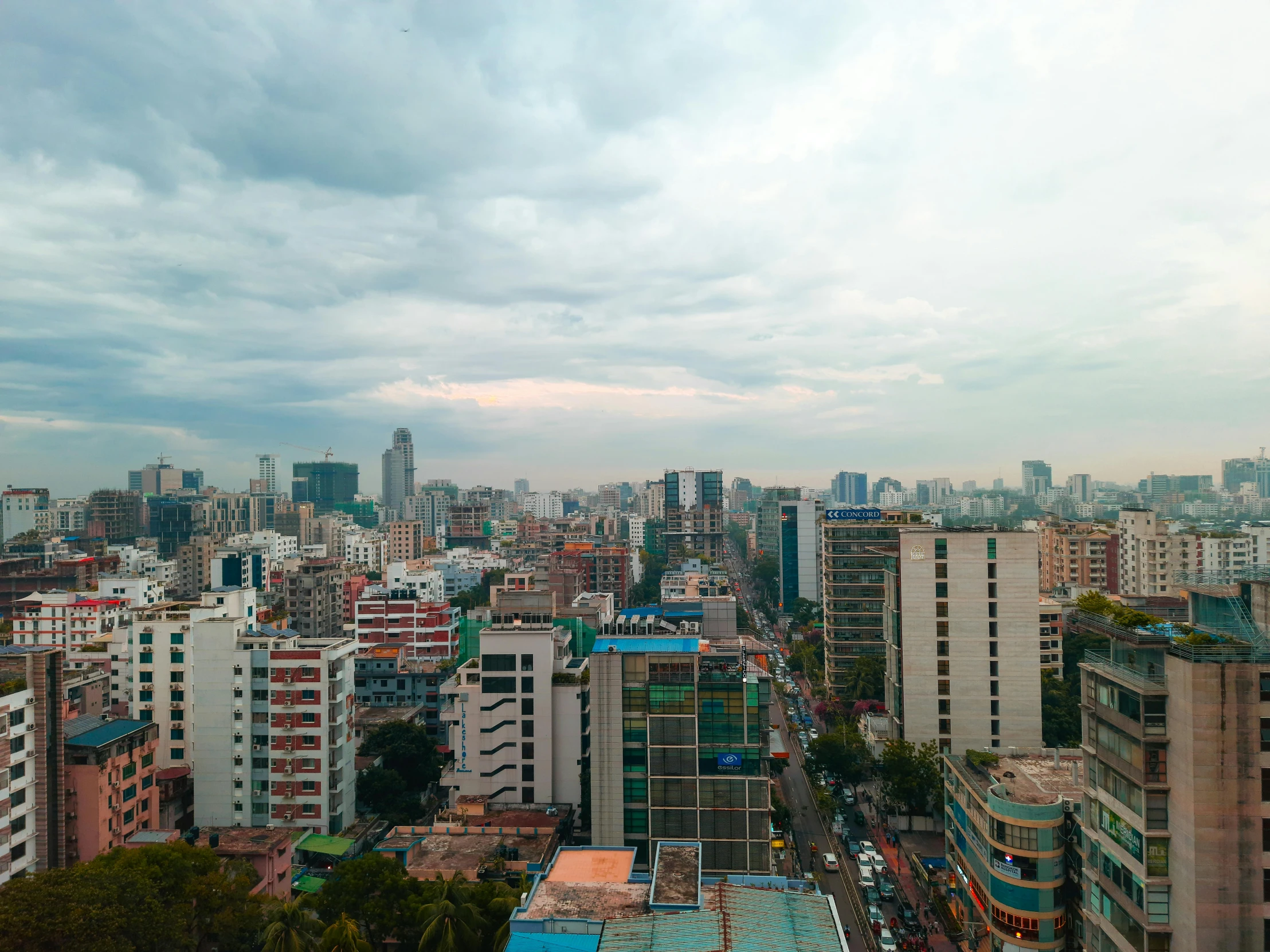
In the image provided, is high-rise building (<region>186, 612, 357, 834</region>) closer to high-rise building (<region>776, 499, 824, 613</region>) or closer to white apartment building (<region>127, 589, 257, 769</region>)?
white apartment building (<region>127, 589, 257, 769</region>)

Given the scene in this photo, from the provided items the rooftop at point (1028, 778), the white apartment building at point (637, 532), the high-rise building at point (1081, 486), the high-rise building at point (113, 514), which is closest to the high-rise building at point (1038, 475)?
the high-rise building at point (1081, 486)

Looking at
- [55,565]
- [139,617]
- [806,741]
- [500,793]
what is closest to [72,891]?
[500,793]

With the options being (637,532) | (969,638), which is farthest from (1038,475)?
(969,638)

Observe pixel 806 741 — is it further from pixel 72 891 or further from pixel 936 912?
pixel 72 891

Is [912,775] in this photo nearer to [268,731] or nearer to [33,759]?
[268,731]

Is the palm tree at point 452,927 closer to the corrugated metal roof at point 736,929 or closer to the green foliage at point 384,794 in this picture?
the corrugated metal roof at point 736,929
